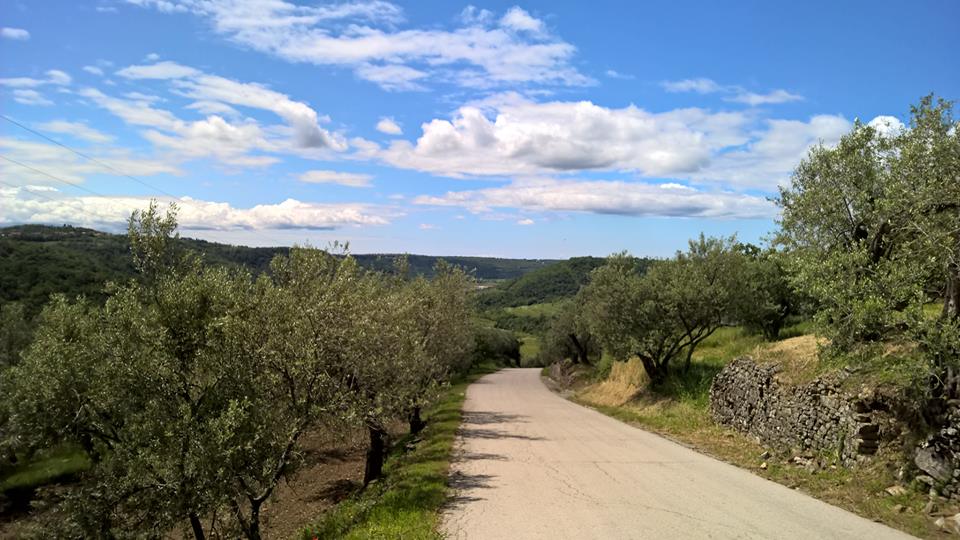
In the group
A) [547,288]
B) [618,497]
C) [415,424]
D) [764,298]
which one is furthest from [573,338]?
[547,288]

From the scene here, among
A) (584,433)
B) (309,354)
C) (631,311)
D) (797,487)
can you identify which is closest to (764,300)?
(631,311)

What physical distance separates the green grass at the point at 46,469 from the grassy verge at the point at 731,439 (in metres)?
29.5

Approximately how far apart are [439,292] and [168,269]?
69.0 feet

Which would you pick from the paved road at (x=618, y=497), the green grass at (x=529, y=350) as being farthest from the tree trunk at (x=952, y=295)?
the green grass at (x=529, y=350)

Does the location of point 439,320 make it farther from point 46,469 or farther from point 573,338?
point 573,338

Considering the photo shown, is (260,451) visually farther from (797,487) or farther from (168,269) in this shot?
(797,487)

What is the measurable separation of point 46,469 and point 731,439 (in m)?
37.6

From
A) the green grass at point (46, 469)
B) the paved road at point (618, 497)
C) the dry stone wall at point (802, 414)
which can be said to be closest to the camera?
the paved road at point (618, 497)

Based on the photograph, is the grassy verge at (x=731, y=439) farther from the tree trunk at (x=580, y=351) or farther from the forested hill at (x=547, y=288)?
the forested hill at (x=547, y=288)

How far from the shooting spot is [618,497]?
12.7 metres

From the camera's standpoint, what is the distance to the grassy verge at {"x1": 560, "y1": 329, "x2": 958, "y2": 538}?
442 inches

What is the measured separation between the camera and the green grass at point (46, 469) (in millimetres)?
31094

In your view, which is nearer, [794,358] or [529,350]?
[794,358]

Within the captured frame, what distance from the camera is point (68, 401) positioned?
1838 centimetres
